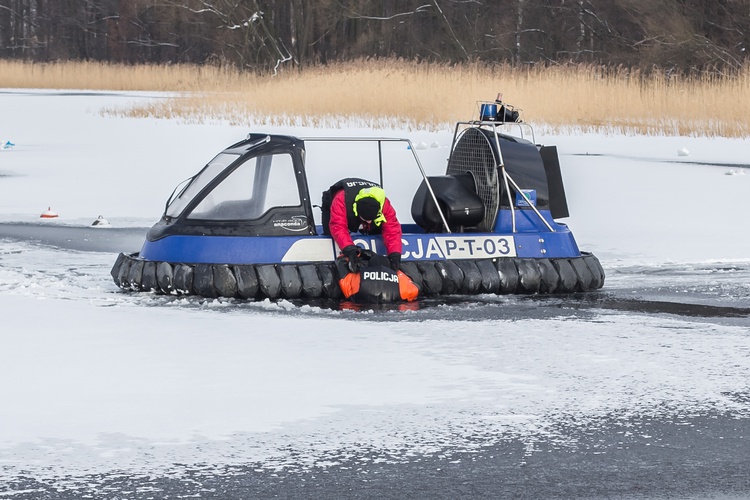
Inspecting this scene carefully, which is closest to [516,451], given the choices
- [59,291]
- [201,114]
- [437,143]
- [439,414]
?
[439,414]

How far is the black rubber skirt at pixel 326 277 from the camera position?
296 inches

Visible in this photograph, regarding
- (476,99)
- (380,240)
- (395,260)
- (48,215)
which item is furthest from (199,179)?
(476,99)

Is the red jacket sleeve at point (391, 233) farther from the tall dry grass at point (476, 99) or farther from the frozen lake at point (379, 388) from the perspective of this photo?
the tall dry grass at point (476, 99)

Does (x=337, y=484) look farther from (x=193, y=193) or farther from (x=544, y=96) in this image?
(x=544, y=96)

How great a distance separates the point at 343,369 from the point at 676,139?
15.5m

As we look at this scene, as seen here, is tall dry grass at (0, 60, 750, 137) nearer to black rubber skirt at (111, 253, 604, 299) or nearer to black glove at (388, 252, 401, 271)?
black rubber skirt at (111, 253, 604, 299)

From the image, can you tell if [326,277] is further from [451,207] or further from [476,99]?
[476,99]

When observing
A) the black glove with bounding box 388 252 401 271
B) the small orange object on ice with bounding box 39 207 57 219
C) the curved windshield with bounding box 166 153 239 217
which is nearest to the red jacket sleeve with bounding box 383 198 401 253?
the black glove with bounding box 388 252 401 271

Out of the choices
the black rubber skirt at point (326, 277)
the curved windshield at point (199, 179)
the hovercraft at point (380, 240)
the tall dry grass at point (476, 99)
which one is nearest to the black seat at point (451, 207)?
the hovercraft at point (380, 240)

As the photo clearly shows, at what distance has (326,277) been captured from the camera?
7.65 meters

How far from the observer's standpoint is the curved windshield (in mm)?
8055

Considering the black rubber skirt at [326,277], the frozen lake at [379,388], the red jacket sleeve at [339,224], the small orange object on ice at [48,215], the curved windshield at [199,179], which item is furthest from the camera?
the small orange object on ice at [48,215]

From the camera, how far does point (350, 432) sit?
16.0ft

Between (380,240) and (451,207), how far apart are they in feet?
2.25
